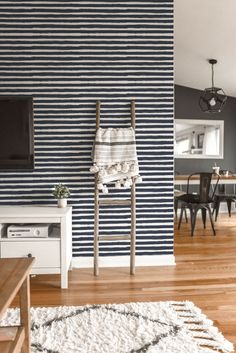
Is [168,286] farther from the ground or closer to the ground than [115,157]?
closer to the ground

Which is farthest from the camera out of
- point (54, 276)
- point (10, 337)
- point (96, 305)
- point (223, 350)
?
point (54, 276)

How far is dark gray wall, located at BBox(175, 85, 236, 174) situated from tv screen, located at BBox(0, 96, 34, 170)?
4.14 metres

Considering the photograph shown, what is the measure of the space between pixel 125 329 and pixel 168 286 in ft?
2.75

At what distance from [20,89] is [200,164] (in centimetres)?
444

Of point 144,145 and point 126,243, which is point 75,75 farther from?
point 126,243

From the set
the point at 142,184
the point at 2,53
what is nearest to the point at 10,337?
the point at 142,184

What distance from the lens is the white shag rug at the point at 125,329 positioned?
1.93 meters

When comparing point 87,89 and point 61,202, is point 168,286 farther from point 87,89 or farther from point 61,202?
point 87,89

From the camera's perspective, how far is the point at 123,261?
3449mm

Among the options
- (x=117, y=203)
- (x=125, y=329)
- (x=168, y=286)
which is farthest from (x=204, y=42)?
(x=125, y=329)

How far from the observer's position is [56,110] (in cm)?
334

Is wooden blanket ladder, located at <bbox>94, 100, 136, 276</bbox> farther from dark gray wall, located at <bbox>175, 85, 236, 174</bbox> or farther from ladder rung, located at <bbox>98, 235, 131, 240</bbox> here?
dark gray wall, located at <bbox>175, 85, 236, 174</bbox>

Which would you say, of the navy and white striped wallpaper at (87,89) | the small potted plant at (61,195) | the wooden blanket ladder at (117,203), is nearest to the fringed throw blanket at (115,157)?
the wooden blanket ladder at (117,203)

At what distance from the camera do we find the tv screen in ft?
10.4
